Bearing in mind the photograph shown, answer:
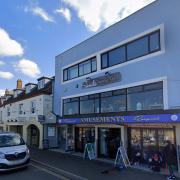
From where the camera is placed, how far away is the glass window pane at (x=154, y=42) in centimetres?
1211

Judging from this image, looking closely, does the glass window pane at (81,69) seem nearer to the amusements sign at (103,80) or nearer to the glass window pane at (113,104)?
the amusements sign at (103,80)

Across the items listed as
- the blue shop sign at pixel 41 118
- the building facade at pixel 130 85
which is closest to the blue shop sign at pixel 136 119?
the building facade at pixel 130 85

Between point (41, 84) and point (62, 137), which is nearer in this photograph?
point (62, 137)

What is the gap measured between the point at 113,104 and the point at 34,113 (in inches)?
406

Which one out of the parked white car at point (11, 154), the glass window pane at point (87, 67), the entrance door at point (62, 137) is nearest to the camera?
the parked white car at point (11, 154)

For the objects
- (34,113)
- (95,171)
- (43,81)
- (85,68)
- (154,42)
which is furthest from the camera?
(43,81)

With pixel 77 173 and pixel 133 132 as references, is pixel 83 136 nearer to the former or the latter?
pixel 133 132

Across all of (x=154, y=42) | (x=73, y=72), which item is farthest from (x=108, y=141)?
(x=154, y=42)

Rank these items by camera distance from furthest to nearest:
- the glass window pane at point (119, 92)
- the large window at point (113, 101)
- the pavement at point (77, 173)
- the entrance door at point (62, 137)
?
the entrance door at point (62, 137) → the large window at point (113, 101) → the glass window pane at point (119, 92) → the pavement at point (77, 173)

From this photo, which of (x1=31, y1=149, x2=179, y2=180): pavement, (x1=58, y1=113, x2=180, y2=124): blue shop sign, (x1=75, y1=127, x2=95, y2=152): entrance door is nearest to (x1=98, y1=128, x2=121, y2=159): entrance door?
(x1=75, y1=127, x2=95, y2=152): entrance door

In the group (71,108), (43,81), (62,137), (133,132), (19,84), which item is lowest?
(62,137)

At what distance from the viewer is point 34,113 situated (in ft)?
73.3

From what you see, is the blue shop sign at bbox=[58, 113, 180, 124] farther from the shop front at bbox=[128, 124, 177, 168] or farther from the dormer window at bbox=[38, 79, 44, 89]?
the dormer window at bbox=[38, 79, 44, 89]

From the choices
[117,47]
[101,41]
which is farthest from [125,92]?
[101,41]
